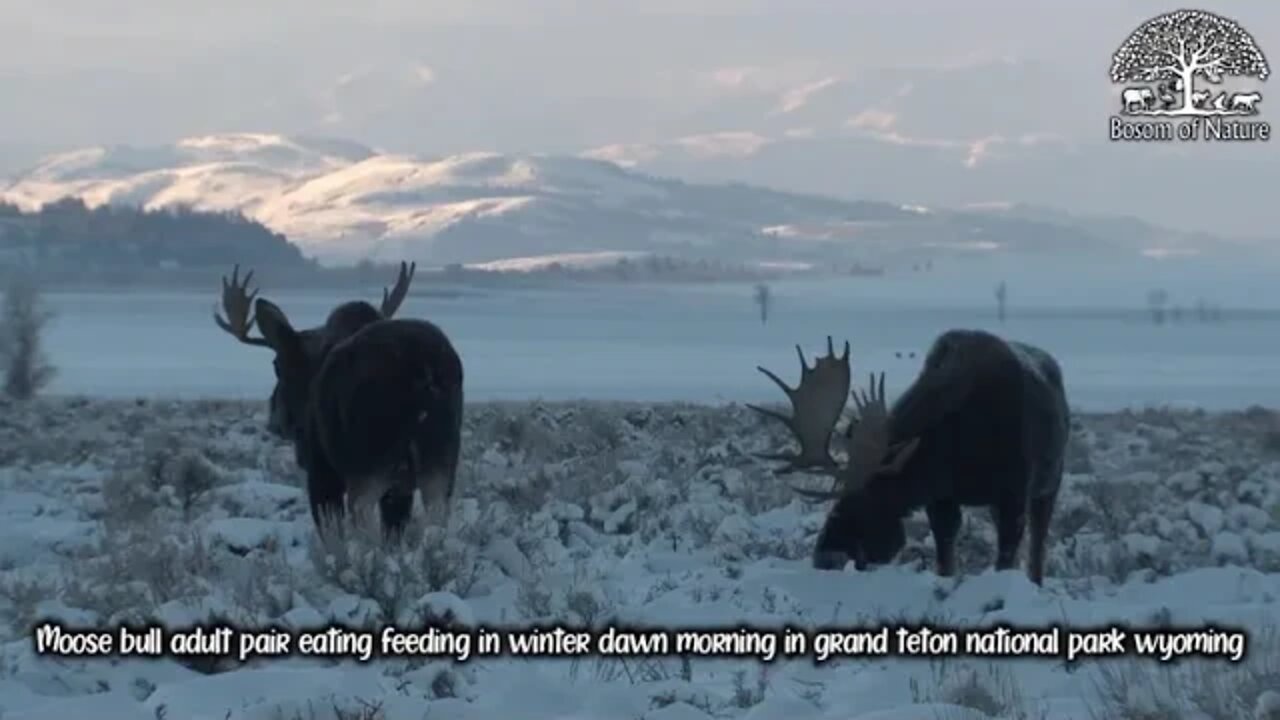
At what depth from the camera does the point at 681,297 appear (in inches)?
6609

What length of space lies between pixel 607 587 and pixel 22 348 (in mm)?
40090

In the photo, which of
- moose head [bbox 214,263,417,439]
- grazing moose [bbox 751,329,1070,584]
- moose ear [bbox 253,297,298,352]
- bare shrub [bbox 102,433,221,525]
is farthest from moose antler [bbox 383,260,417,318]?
grazing moose [bbox 751,329,1070,584]

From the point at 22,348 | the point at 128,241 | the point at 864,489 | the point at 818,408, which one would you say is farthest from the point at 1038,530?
the point at 128,241

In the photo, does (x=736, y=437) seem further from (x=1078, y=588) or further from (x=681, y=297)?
(x=681, y=297)

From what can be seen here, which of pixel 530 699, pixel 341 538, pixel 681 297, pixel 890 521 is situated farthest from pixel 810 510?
pixel 681 297

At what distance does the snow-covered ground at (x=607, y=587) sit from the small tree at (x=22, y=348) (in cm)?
2961

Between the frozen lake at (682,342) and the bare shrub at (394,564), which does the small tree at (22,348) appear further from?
the bare shrub at (394,564)

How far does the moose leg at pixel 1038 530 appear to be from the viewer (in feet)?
34.8

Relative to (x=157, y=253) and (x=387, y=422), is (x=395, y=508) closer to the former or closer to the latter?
(x=387, y=422)

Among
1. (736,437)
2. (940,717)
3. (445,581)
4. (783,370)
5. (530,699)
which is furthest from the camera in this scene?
(783,370)

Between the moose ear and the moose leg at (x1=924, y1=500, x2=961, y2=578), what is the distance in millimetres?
4217

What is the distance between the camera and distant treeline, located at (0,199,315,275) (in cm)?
16725

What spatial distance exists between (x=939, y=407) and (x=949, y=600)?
1.21m

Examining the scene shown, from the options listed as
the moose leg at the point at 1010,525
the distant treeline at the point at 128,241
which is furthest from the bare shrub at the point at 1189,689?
the distant treeline at the point at 128,241
